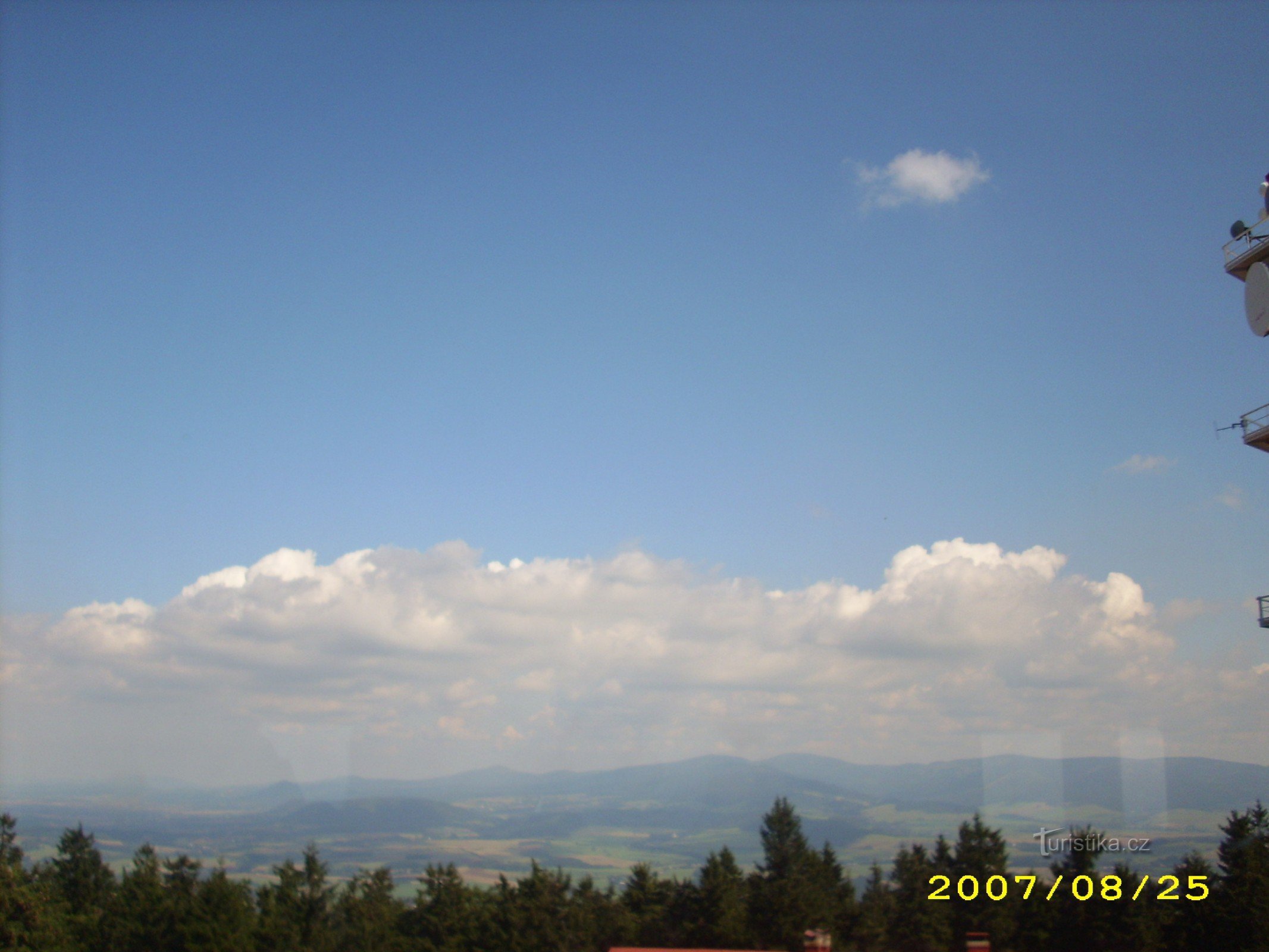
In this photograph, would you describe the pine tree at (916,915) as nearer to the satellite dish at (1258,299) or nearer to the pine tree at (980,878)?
the pine tree at (980,878)

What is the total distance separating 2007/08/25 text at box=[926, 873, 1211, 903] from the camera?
Answer: 102 feet

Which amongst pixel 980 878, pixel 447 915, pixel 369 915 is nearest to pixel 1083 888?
pixel 980 878

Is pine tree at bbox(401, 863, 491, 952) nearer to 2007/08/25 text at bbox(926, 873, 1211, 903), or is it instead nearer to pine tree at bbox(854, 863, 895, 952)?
pine tree at bbox(854, 863, 895, 952)

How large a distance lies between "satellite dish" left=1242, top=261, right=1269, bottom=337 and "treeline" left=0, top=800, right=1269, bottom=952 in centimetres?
1935

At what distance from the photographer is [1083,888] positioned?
1284 inches

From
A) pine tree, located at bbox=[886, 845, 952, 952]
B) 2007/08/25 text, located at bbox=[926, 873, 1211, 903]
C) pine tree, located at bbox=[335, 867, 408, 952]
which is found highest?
2007/08/25 text, located at bbox=[926, 873, 1211, 903]

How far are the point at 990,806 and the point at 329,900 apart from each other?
34797mm

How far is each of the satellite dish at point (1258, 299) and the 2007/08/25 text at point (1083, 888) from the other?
20.7 meters

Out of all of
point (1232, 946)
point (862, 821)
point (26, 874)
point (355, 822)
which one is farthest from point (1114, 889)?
point (355, 822)

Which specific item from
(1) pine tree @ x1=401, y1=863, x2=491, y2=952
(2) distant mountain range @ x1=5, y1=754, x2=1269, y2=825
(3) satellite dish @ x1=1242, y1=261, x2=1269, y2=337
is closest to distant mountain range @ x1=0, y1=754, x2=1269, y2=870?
(2) distant mountain range @ x1=5, y1=754, x2=1269, y2=825

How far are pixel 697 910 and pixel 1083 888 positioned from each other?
49.9 feet

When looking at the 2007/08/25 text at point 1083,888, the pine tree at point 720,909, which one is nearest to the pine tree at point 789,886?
the pine tree at point 720,909

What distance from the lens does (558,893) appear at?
128 feet

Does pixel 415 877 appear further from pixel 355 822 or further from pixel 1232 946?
pixel 355 822
